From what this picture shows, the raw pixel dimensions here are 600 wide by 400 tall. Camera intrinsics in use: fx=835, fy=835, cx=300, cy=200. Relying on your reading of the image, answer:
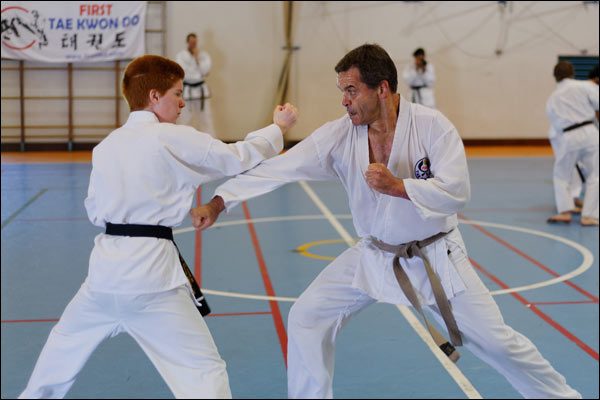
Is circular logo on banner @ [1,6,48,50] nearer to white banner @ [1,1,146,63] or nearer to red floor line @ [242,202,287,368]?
white banner @ [1,1,146,63]

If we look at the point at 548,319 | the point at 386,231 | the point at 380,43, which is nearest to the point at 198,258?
the point at 548,319

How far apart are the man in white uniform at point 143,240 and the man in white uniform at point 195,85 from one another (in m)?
12.2

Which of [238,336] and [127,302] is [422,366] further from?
[127,302]

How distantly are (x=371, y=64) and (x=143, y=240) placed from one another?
3.87 ft

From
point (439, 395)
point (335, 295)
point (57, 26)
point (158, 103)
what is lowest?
point (439, 395)

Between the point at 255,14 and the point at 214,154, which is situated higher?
the point at 255,14

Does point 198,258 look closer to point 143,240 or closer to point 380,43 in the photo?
point 143,240

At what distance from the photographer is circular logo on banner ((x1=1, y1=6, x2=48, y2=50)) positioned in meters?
15.6

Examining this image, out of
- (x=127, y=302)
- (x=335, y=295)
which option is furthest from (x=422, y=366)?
(x=127, y=302)

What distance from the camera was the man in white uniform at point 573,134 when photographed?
382 inches

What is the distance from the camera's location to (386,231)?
3641 mm

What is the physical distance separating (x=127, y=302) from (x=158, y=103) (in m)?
0.76

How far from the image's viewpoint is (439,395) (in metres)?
5.39

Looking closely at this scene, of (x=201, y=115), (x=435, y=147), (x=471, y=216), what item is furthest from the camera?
(x=201, y=115)
